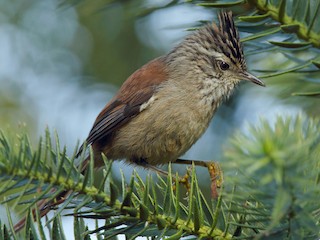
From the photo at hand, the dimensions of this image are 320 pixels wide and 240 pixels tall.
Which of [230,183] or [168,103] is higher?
[168,103]

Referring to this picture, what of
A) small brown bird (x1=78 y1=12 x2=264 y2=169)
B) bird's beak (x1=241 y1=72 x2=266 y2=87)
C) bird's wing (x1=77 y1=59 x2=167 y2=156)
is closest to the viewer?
bird's beak (x1=241 y1=72 x2=266 y2=87)

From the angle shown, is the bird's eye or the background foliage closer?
the background foliage

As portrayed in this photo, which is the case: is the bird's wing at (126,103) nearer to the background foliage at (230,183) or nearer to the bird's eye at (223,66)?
the bird's eye at (223,66)

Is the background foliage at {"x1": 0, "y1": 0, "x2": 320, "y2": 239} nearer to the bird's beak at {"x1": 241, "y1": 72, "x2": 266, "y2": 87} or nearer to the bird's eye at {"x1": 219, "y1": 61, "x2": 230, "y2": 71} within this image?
the bird's beak at {"x1": 241, "y1": 72, "x2": 266, "y2": 87}

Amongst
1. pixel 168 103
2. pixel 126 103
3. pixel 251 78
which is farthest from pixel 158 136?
pixel 251 78

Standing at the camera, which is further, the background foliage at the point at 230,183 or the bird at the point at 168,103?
the bird at the point at 168,103

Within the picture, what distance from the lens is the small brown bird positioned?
4.41 metres

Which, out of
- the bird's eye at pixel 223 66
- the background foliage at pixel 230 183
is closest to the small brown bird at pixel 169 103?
the bird's eye at pixel 223 66

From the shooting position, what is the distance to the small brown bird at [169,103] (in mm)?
4410

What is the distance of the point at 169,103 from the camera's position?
14.9ft

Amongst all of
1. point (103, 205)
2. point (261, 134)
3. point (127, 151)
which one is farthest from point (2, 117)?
point (261, 134)

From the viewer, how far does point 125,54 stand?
478cm

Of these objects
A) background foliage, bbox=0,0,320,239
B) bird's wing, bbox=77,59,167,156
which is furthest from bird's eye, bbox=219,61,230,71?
background foliage, bbox=0,0,320,239

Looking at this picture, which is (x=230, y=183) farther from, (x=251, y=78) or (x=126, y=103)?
(x=126, y=103)
